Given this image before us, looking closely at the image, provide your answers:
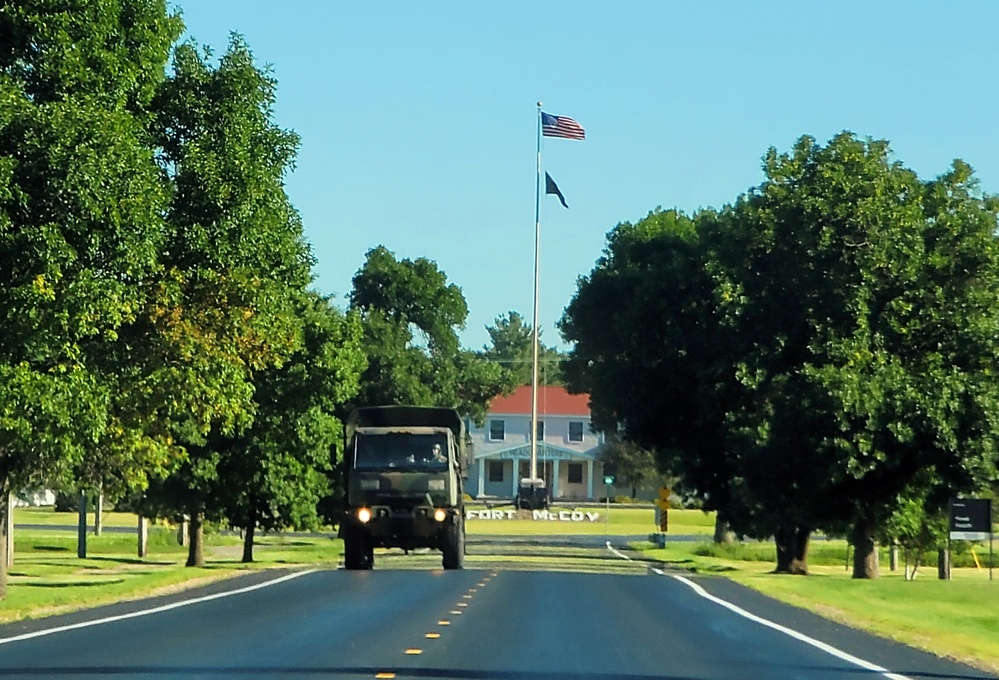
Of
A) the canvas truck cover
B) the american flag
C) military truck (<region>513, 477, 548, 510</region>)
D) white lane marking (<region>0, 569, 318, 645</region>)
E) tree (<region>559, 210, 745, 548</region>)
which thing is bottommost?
white lane marking (<region>0, 569, 318, 645</region>)

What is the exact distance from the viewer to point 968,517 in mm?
39125

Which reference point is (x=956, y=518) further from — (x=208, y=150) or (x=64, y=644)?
(x=64, y=644)

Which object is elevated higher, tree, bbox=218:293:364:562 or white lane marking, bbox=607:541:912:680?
tree, bbox=218:293:364:562

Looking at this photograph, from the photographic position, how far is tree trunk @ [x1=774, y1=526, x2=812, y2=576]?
45219 millimetres

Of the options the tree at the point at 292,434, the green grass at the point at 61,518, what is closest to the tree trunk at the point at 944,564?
the tree at the point at 292,434

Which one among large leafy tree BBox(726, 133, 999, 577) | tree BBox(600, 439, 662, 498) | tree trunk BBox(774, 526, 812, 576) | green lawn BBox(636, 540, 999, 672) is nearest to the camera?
green lawn BBox(636, 540, 999, 672)

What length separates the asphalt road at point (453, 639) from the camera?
599 inches

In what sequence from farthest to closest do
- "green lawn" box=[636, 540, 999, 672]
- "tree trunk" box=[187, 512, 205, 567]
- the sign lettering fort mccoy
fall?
"tree trunk" box=[187, 512, 205, 567], the sign lettering fort mccoy, "green lawn" box=[636, 540, 999, 672]

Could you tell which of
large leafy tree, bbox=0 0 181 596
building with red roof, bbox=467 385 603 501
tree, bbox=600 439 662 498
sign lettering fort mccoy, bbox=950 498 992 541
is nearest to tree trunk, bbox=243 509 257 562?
sign lettering fort mccoy, bbox=950 498 992 541

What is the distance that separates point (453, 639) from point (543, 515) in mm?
72226

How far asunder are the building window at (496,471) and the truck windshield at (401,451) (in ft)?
263

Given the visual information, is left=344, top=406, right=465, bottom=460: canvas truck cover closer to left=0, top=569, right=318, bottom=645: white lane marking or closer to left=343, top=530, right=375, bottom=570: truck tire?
left=343, top=530, right=375, bottom=570: truck tire

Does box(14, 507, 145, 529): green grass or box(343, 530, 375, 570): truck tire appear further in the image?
box(14, 507, 145, 529): green grass

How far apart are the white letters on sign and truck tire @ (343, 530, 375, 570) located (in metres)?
49.1
